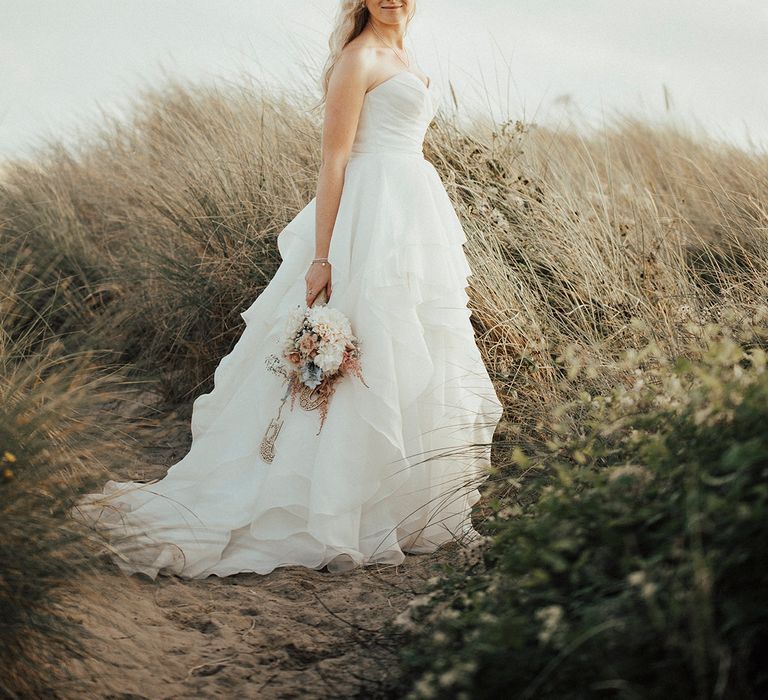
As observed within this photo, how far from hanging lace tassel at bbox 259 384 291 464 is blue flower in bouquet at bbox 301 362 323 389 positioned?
188 mm

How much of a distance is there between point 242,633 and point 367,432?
3.12 feet

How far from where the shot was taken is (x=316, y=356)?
3369mm

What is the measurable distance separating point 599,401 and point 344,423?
1.15m

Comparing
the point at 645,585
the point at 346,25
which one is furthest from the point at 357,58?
the point at 645,585

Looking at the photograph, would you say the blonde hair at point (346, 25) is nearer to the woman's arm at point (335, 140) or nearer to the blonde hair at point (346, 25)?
the blonde hair at point (346, 25)

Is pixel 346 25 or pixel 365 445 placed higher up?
pixel 346 25

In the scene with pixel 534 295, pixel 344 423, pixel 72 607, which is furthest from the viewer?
pixel 534 295

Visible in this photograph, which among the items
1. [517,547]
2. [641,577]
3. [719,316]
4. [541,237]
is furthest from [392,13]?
[641,577]

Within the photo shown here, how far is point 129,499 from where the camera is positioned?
11.8ft

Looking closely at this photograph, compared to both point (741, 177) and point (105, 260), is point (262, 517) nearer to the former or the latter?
point (105, 260)

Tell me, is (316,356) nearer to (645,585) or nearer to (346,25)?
(346,25)

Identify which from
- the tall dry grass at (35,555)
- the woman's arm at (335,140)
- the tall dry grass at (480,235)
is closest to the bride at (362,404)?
the woman's arm at (335,140)

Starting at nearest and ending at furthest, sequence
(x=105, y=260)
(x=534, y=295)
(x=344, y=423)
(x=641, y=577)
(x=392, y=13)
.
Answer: (x=641, y=577) → (x=344, y=423) → (x=392, y=13) → (x=534, y=295) → (x=105, y=260)

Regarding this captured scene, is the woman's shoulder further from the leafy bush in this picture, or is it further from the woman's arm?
the leafy bush
